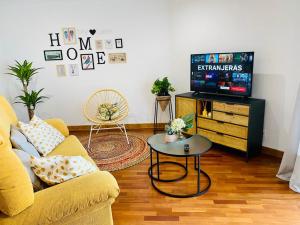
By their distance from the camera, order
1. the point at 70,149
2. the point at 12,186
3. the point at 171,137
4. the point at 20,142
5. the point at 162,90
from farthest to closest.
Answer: the point at 162,90 < the point at 171,137 < the point at 70,149 < the point at 20,142 < the point at 12,186

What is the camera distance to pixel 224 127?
3.00m

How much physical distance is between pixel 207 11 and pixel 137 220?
3020mm

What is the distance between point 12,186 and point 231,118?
245 centimetres

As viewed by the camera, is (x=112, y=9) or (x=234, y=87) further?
(x=112, y=9)

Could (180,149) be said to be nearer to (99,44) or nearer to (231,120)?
(231,120)

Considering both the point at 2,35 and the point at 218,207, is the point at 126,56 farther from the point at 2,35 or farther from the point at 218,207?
the point at 218,207

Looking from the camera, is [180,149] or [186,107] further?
[186,107]

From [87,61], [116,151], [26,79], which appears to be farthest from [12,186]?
[87,61]

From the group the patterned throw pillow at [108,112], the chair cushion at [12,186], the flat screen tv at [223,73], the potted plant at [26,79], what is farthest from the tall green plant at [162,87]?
the chair cushion at [12,186]

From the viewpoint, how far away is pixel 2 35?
3900 mm

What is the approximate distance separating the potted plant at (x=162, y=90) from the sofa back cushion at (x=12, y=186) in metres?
2.74

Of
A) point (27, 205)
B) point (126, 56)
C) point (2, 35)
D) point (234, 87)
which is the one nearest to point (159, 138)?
point (234, 87)

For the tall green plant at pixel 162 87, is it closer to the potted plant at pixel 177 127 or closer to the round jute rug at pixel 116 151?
the round jute rug at pixel 116 151

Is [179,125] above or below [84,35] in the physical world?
below
